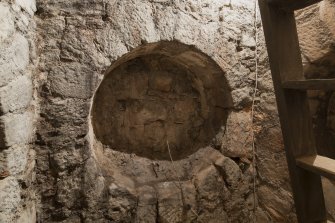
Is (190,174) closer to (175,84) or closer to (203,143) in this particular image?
(203,143)

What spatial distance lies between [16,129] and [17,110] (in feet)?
0.27

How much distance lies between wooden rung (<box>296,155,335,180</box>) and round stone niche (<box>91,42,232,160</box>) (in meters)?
0.82

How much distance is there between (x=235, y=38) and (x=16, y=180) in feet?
4.84

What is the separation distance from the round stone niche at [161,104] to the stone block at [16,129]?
548 millimetres

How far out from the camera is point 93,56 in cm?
146

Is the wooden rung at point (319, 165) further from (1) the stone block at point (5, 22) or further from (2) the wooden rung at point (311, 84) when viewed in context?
(1) the stone block at point (5, 22)

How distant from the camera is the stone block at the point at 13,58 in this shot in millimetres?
1076

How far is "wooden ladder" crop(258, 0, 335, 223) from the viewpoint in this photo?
3.53ft

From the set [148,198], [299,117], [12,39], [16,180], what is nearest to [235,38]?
[299,117]

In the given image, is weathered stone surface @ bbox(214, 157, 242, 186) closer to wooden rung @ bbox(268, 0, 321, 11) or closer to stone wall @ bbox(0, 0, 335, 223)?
stone wall @ bbox(0, 0, 335, 223)

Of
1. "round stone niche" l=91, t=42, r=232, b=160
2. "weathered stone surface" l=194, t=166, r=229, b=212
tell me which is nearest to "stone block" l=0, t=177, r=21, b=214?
"round stone niche" l=91, t=42, r=232, b=160

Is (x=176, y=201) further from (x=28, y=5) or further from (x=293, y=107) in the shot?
(x=28, y=5)

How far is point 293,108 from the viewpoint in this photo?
1.10 metres

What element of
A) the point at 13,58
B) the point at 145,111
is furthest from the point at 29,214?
the point at 145,111
